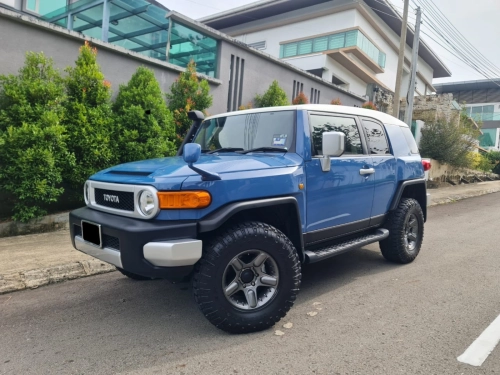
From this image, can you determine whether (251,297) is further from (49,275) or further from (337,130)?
(49,275)

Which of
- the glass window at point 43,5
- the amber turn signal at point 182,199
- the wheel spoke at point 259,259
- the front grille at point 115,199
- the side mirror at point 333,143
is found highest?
the glass window at point 43,5

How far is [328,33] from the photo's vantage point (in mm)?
26516

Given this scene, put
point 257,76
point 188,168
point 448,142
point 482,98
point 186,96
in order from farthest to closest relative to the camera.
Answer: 1. point 482,98
2. point 448,142
3. point 257,76
4. point 186,96
5. point 188,168

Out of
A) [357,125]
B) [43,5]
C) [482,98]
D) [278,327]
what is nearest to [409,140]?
[357,125]

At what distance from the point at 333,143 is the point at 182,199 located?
142 cm

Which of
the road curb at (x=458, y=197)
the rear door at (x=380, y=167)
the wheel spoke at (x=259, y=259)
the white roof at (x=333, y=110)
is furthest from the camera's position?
the road curb at (x=458, y=197)

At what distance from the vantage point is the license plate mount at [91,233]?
9.34 ft

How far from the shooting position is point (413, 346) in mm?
2668

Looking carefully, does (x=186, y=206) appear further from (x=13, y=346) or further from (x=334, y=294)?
(x=334, y=294)

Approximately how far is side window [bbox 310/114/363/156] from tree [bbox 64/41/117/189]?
3913 millimetres

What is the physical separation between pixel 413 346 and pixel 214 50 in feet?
29.2

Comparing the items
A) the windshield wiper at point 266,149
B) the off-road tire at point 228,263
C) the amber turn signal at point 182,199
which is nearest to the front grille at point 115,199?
the amber turn signal at point 182,199

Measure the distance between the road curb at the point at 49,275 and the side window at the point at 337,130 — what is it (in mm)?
2935

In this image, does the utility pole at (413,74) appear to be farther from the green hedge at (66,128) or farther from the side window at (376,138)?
the side window at (376,138)
